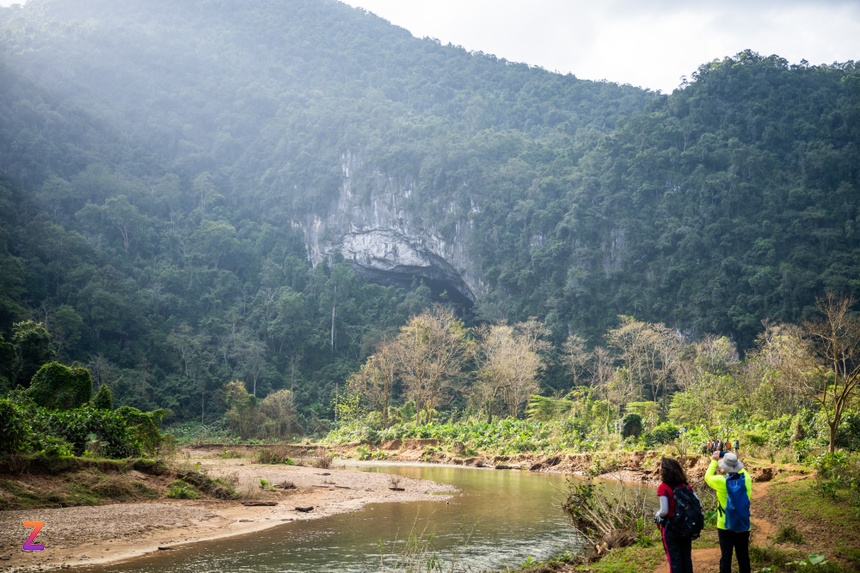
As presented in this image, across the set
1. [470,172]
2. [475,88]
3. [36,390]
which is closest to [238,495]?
[36,390]

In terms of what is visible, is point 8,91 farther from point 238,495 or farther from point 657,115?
point 238,495

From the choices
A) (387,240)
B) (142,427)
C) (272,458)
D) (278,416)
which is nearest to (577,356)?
(278,416)

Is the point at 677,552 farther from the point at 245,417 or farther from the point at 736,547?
the point at 245,417

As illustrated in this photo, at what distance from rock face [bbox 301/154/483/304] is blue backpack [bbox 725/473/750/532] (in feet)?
226

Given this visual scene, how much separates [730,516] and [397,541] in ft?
20.5

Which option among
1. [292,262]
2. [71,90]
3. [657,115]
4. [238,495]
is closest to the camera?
[238,495]

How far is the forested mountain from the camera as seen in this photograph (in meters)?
56.8

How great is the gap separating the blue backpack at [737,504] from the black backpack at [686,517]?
54 centimetres

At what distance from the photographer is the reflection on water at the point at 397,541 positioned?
9.12 metres

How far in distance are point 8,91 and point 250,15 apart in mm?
67921

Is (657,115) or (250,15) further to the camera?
(250,15)

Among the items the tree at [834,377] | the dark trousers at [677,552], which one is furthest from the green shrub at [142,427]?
the tree at [834,377]

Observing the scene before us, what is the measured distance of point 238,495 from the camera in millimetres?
14906

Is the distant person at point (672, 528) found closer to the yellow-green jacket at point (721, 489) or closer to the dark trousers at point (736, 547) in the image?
the yellow-green jacket at point (721, 489)
